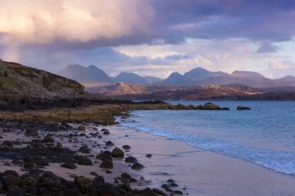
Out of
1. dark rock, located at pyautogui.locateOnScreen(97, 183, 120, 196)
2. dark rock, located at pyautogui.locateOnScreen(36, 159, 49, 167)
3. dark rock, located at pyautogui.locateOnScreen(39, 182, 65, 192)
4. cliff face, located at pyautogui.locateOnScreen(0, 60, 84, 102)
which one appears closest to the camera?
dark rock, located at pyautogui.locateOnScreen(39, 182, 65, 192)

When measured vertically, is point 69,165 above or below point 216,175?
above

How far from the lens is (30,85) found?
78562 millimetres

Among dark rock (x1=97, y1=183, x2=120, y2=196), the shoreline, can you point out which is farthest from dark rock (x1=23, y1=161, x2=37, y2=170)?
the shoreline

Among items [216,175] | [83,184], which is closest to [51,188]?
[83,184]

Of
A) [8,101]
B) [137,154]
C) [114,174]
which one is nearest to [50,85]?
[8,101]

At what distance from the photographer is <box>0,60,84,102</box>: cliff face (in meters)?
67.4

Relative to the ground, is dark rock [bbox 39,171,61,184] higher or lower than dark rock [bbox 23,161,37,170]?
higher

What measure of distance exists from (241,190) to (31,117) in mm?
35573

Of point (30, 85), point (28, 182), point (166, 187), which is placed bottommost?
point (166, 187)

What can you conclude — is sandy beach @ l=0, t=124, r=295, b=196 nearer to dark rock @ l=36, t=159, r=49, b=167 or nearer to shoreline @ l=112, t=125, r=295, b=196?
shoreline @ l=112, t=125, r=295, b=196

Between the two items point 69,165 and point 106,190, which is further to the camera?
point 69,165

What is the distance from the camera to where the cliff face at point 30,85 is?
2655 inches

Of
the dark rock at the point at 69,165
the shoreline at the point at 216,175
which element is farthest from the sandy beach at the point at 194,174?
the dark rock at the point at 69,165

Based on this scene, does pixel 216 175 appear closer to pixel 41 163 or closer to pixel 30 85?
pixel 41 163
